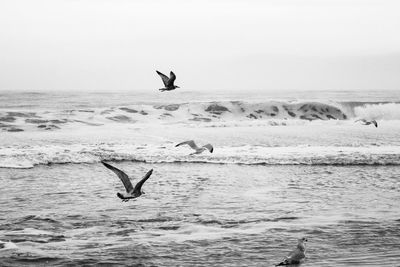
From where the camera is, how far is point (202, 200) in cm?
1014

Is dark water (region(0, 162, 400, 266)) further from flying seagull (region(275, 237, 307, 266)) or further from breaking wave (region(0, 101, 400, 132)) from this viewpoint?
breaking wave (region(0, 101, 400, 132))

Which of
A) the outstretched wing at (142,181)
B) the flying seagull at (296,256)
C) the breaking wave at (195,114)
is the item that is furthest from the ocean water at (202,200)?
the breaking wave at (195,114)

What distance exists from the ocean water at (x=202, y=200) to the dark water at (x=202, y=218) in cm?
2

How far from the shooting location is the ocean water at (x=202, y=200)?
7.13 m

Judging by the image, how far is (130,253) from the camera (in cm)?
707

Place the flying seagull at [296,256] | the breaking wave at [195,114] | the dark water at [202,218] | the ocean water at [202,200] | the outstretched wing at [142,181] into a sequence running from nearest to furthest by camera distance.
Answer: the flying seagull at [296,256] → the dark water at [202,218] → the ocean water at [202,200] → the outstretched wing at [142,181] → the breaking wave at [195,114]

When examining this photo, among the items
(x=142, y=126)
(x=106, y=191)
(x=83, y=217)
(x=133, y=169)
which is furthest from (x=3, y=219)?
(x=142, y=126)

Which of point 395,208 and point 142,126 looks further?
point 142,126

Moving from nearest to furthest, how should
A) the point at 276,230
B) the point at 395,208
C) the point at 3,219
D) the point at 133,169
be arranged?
the point at 276,230 → the point at 3,219 → the point at 395,208 → the point at 133,169

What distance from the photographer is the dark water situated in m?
6.98

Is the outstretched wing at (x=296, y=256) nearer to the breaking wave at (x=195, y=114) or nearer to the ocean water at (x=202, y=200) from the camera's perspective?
the ocean water at (x=202, y=200)

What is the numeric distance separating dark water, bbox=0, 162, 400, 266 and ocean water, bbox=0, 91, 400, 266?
23 millimetres

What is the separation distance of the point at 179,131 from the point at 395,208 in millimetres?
15206

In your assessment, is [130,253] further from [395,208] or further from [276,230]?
[395,208]
